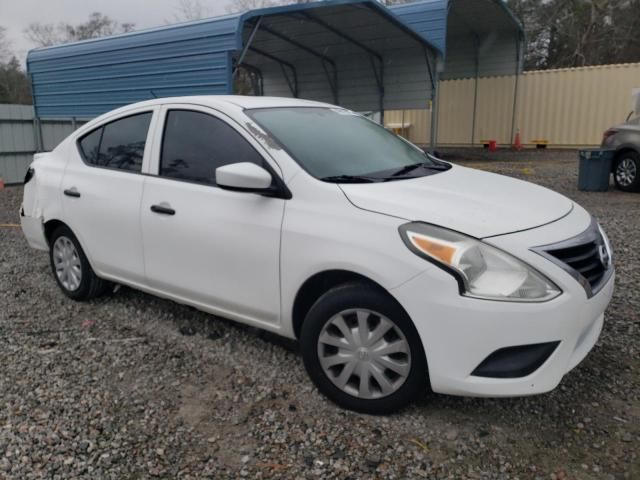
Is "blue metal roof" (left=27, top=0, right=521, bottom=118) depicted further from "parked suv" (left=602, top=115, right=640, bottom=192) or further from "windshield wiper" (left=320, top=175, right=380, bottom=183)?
"windshield wiper" (left=320, top=175, right=380, bottom=183)

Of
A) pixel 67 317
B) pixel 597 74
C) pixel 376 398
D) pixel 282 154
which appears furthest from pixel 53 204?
pixel 597 74

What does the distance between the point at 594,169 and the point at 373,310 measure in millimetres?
8764

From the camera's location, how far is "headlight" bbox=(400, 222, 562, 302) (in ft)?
8.09

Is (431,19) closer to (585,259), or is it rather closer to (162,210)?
(162,210)

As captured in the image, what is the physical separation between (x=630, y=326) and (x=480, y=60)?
17.5 m

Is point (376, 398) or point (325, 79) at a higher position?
point (325, 79)

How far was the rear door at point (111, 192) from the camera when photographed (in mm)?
3904

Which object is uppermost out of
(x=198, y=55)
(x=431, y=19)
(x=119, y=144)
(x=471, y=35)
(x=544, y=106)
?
(x=471, y=35)

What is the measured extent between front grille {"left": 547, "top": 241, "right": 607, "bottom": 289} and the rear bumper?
13.6 ft

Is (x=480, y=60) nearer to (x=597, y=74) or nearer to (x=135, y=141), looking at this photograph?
(x=597, y=74)

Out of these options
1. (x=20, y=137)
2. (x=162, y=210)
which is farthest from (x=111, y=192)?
(x=20, y=137)

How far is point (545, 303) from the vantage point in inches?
96.4

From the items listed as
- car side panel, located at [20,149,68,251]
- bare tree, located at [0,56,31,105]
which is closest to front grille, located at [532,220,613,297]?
car side panel, located at [20,149,68,251]

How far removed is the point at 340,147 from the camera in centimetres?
351
